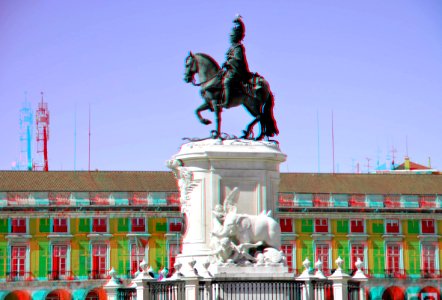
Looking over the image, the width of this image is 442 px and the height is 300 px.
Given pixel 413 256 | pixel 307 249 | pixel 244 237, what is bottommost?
pixel 244 237

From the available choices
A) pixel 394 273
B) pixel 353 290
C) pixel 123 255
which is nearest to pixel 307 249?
pixel 394 273

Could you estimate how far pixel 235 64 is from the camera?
2834 centimetres

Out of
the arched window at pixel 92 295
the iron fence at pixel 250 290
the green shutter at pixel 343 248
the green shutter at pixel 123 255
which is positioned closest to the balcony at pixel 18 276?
the arched window at pixel 92 295

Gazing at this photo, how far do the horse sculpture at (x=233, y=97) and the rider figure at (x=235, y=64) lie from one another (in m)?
0.13

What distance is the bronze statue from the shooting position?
92.8 feet

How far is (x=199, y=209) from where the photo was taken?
2755 centimetres

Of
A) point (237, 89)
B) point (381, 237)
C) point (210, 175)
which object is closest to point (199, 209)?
point (210, 175)

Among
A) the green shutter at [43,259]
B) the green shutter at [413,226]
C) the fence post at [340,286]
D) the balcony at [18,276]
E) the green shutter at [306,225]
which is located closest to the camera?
the fence post at [340,286]

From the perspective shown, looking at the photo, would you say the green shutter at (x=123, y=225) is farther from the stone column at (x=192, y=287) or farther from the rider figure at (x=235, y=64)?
the stone column at (x=192, y=287)

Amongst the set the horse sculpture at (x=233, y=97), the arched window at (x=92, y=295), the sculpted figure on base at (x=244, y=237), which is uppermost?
the horse sculpture at (x=233, y=97)

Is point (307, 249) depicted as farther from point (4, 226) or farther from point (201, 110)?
point (201, 110)

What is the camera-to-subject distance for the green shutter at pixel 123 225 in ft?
286

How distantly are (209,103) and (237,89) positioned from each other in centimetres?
70

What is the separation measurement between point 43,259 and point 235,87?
59.6m
